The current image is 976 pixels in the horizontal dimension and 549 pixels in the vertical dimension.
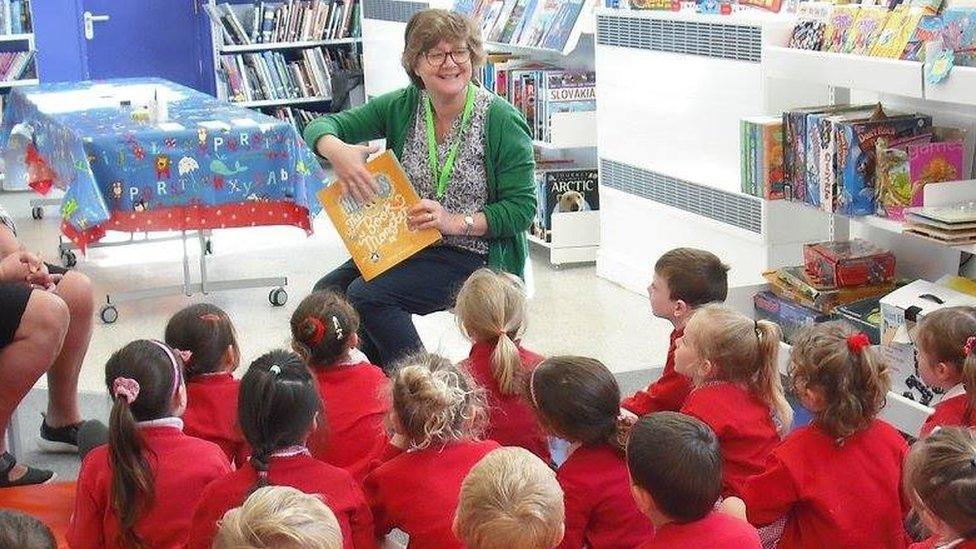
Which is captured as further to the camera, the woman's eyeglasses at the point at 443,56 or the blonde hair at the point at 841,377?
the woman's eyeglasses at the point at 443,56

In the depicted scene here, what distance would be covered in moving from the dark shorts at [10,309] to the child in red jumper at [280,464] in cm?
121

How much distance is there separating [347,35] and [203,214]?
4306 mm

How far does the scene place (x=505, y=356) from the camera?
2.93m

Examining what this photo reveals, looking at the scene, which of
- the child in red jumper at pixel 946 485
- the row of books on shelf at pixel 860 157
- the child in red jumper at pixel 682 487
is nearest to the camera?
the child in red jumper at pixel 946 485

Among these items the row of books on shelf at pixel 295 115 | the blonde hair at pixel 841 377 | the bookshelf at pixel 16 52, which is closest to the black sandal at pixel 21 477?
the blonde hair at pixel 841 377

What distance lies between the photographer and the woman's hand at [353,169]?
343 cm

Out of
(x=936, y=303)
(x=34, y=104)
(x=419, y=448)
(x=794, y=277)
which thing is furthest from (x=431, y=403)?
(x=34, y=104)

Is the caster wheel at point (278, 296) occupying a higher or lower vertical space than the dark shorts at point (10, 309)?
lower

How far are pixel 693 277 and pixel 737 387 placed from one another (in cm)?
54

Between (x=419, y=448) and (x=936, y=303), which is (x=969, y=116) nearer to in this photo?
(x=936, y=303)

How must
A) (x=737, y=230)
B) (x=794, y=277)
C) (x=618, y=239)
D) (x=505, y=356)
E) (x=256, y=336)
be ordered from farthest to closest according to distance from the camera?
(x=618, y=239), (x=256, y=336), (x=737, y=230), (x=794, y=277), (x=505, y=356)

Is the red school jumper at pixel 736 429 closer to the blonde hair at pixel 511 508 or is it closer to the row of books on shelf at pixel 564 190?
the blonde hair at pixel 511 508

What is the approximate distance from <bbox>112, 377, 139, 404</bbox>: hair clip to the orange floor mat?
0.79 metres

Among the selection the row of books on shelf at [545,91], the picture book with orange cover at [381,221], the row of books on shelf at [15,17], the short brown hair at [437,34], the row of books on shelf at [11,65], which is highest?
the row of books on shelf at [15,17]
